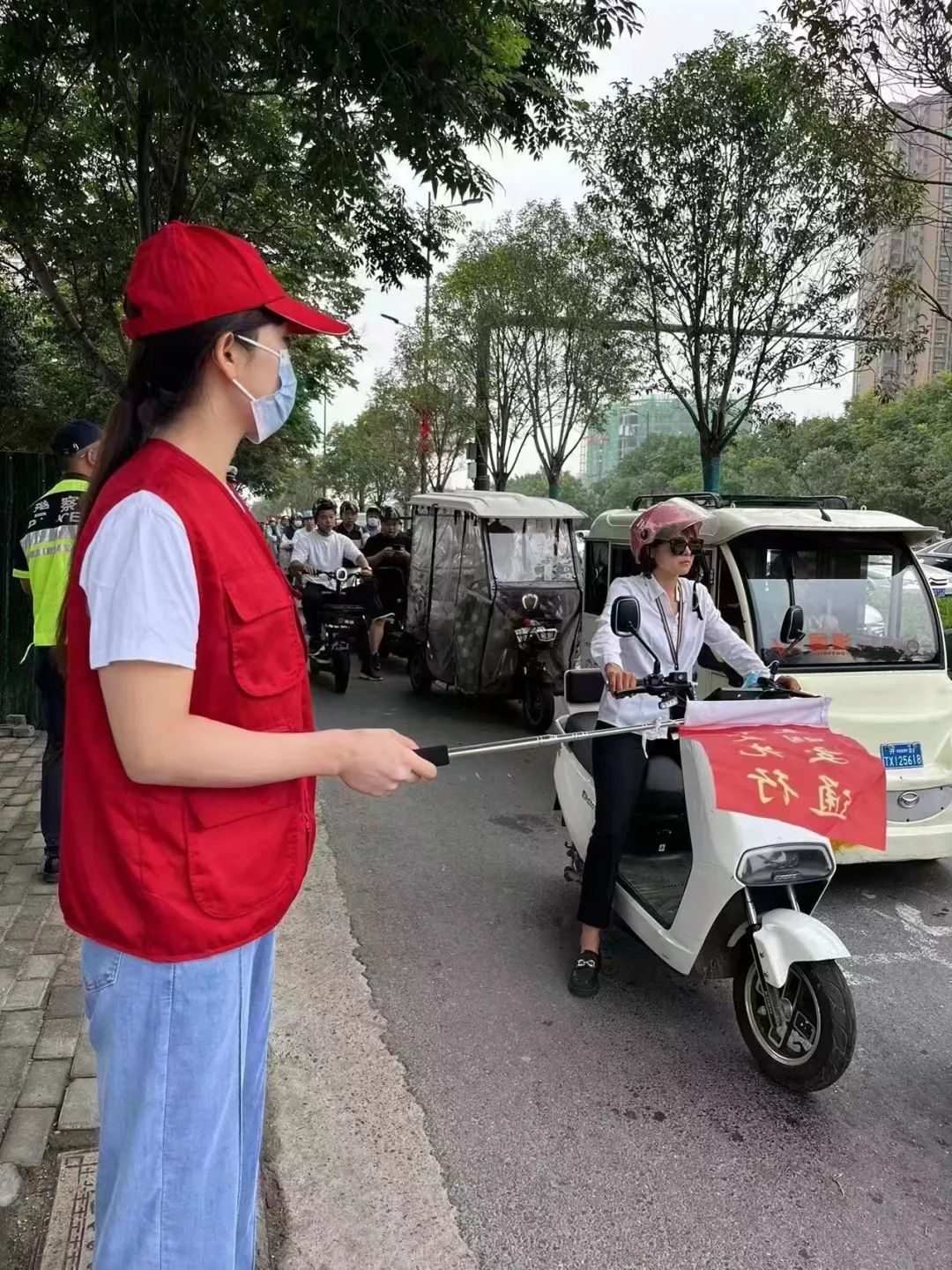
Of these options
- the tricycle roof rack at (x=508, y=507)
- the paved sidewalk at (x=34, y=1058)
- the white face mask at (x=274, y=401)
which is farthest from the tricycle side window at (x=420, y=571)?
the white face mask at (x=274, y=401)

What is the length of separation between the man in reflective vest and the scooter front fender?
3015mm

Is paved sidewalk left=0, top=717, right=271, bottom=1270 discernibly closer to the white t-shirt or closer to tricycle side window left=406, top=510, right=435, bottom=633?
tricycle side window left=406, top=510, right=435, bottom=633

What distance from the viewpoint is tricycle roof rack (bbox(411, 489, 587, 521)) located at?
8875 mm

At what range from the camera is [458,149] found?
17.7 ft

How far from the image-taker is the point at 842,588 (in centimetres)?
543

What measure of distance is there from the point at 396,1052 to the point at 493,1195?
790 millimetres

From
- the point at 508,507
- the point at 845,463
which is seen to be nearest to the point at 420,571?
the point at 508,507

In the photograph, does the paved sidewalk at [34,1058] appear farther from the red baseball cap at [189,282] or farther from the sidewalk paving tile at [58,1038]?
the red baseball cap at [189,282]

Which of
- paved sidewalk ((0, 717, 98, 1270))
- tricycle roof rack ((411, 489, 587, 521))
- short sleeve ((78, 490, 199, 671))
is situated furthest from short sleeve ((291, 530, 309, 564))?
short sleeve ((78, 490, 199, 671))

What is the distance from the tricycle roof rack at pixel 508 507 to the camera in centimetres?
888

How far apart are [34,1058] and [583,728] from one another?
248 centimetres

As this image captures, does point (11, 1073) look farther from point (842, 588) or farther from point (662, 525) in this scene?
point (842, 588)

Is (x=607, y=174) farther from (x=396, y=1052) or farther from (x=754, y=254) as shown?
(x=396, y=1052)

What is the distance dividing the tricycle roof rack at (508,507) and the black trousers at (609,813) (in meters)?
5.29
